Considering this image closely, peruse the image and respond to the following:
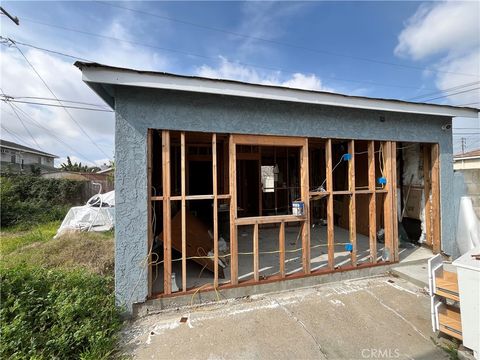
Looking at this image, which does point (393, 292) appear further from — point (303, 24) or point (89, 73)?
point (303, 24)

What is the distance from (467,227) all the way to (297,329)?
14.4ft

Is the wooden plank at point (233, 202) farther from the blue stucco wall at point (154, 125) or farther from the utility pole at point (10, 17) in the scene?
the utility pole at point (10, 17)

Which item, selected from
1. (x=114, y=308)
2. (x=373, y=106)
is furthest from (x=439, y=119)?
(x=114, y=308)

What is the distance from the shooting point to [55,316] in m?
2.51

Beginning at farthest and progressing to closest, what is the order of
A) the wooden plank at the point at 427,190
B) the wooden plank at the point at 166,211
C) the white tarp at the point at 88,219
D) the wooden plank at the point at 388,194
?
the white tarp at the point at 88,219 < the wooden plank at the point at 427,190 < the wooden plank at the point at 388,194 < the wooden plank at the point at 166,211

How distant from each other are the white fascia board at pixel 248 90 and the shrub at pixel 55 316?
2627 millimetres

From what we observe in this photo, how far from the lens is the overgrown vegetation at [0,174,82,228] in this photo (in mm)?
8992

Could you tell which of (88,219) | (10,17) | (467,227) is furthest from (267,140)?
(10,17)

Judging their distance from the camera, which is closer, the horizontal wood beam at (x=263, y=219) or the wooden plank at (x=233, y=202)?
the wooden plank at (x=233, y=202)

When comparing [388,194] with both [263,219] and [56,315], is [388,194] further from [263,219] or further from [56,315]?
[56,315]

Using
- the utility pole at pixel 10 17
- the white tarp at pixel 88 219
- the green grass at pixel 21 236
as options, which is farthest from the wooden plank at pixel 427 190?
the utility pole at pixel 10 17

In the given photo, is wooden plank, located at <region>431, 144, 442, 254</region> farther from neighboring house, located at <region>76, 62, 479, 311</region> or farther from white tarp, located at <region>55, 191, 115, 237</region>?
white tarp, located at <region>55, 191, 115, 237</region>

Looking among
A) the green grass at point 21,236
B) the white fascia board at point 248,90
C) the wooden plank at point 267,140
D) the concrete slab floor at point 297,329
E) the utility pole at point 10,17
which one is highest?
the utility pole at point 10,17

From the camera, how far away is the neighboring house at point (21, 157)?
17375mm
